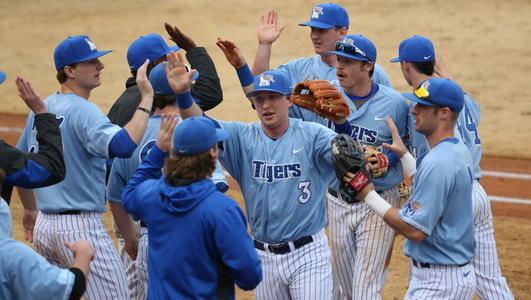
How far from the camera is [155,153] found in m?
5.56

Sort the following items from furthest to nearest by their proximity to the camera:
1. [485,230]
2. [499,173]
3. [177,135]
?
[499,173] → [485,230] → [177,135]

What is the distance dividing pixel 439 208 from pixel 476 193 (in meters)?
1.43

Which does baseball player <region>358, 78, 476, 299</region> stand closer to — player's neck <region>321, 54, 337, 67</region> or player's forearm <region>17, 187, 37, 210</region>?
player's neck <region>321, 54, 337, 67</region>

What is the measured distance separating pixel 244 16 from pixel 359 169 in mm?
11382

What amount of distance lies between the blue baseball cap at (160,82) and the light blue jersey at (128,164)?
224 millimetres

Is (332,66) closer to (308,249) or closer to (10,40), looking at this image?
(308,249)

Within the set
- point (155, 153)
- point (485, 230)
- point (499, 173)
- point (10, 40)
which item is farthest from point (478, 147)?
point (10, 40)

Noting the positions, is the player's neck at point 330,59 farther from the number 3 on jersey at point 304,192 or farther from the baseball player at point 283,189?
the number 3 on jersey at point 304,192

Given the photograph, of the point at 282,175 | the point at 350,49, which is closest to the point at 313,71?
the point at 350,49

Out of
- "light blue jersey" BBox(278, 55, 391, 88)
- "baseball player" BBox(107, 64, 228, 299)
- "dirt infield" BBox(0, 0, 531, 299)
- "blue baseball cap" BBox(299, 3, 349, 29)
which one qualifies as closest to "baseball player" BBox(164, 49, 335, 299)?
"baseball player" BBox(107, 64, 228, 299)

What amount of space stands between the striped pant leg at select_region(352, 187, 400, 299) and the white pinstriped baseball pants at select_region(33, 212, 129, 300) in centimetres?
165

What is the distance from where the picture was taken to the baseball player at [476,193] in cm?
721

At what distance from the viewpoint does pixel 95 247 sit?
654cm

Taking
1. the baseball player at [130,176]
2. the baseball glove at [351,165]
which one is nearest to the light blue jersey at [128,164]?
the baseball player at [130,176]
